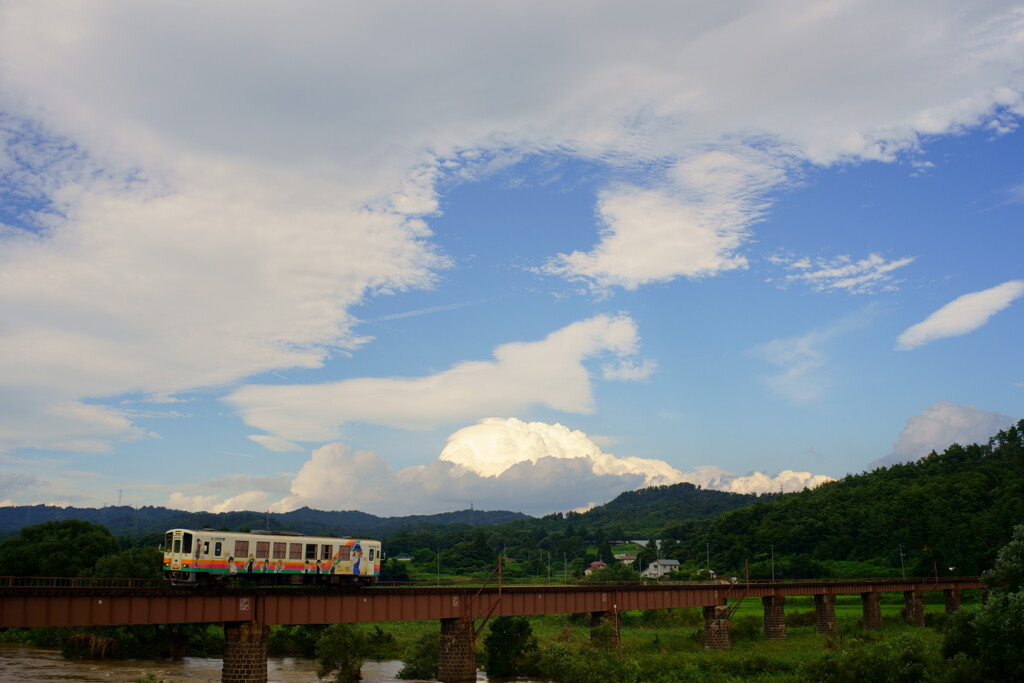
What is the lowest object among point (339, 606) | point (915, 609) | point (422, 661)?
point (915, 609)

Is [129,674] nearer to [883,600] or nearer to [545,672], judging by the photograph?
[545,672]

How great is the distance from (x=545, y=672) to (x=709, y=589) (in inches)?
1173

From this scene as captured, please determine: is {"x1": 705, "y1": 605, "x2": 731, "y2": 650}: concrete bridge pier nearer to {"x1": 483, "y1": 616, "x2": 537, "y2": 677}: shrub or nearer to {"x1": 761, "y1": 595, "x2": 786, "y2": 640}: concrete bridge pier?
{"x1": 761, "y1": 595, "x2": 786, "y2": 640}: concrete bridge pier

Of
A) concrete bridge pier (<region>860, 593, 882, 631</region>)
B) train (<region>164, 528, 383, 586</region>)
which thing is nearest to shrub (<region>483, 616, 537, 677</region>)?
train (<region>164, 528, 383, 586</region>)

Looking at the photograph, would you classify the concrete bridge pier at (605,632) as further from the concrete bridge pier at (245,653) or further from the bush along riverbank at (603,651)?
the concrete bridge pier at (245,653)

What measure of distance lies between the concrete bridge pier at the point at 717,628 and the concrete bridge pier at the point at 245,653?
53218mm

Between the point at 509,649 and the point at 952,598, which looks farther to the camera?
the point at 952,598

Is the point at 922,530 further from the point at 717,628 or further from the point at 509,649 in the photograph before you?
the point at 509,649

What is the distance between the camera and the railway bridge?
49.6 meters

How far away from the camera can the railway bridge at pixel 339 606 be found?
49625 mm

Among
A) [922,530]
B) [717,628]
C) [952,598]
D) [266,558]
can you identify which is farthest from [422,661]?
[922,530]

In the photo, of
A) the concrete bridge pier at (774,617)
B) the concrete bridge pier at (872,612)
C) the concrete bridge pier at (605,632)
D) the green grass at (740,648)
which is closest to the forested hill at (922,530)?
the green grass at (740,648)

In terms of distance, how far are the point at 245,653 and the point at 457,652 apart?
18938 mm

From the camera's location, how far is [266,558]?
198ft
